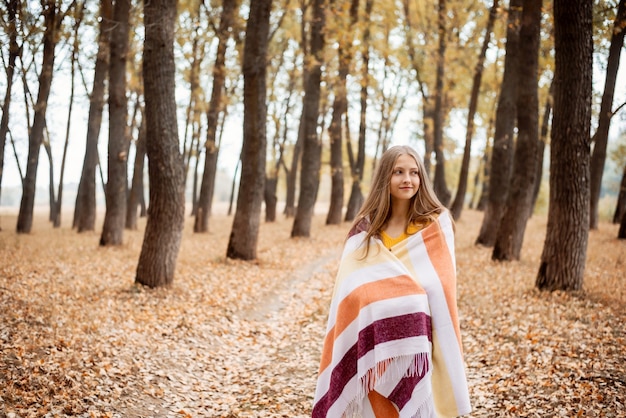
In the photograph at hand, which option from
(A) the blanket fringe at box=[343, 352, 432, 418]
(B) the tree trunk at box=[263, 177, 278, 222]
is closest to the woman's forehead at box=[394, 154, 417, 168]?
(A) the blanket fringe at box=[343, 352, 432, 418]

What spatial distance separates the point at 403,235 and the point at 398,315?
64 centimetres

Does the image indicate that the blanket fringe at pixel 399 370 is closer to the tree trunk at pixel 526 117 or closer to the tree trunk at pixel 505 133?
the tree trunk at pixel 526 117

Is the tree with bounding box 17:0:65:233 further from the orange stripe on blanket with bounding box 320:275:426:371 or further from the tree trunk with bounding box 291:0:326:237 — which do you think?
the orange stripe on blanket with bounding box 320:275:426:371

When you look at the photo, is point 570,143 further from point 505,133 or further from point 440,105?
point 440,105

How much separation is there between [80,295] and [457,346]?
23.1 feet

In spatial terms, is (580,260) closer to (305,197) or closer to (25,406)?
(25,406)

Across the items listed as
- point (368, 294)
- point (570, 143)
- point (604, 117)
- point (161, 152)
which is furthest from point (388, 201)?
point (604, 117)

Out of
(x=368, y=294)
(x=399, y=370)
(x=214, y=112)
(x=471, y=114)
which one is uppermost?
(x=471, y=114)

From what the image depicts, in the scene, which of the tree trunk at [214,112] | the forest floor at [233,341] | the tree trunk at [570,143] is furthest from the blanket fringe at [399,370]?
the tree trunk at [214,112]

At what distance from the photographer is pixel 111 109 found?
13.9 m

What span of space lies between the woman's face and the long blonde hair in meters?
0.03

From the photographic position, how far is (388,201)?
12.0 feet

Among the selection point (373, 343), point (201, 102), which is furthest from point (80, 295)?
point (201, 102)

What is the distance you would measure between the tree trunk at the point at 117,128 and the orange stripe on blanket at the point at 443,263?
12557 millimetres
